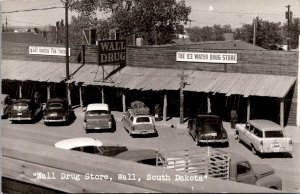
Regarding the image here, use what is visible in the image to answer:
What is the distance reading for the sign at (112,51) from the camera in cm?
3137

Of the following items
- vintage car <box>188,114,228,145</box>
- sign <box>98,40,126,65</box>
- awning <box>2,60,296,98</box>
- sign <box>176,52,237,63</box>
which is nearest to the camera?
vintage car <box>188,114,228,145</box>

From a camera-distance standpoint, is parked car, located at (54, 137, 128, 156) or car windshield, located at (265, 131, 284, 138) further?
car windshield, located at (265, 131, 284, 138)

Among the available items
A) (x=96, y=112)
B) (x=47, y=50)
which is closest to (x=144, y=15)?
(x=47, y=50)

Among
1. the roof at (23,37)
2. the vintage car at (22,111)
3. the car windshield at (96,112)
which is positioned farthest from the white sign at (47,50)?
the roof at (23,37)

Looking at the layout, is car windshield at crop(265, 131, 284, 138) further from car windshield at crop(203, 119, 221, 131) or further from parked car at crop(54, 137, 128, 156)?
parked car at crop(54, 137, 128, 156)

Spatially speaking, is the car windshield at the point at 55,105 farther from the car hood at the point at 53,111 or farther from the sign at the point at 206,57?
the sign at the point at 206,57

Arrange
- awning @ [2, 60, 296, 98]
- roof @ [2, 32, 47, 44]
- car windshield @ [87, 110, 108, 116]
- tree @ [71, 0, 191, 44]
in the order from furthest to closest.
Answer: roof @ [2, 32, 47, 44] < tree @ [71, 0, 191, 44] < awning @ [2, 60, 296, 98] < car windshield @ [87, 110, 108, 116]

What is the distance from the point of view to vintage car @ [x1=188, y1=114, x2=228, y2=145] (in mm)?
21844

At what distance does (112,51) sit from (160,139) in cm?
1086

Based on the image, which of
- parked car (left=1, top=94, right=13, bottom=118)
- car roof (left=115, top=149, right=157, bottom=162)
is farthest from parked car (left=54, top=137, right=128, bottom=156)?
parked car (left=1, top=94, right=13, bottom=118)

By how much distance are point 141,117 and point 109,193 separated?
21975 mm

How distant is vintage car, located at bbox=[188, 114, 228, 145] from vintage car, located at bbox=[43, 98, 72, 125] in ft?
30.4

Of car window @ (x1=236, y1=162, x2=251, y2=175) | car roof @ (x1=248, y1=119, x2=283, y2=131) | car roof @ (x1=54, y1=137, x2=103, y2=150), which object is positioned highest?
car roof @ (x1=54, y1=137, x2=103, y2=150)

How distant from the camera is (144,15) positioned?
64188mm
